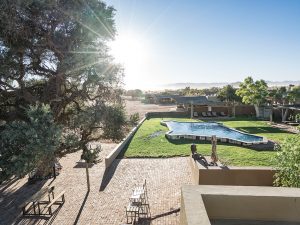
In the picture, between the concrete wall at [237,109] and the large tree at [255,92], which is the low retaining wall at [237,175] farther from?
the concrete wall at [237,109]

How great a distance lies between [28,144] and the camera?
7.61m

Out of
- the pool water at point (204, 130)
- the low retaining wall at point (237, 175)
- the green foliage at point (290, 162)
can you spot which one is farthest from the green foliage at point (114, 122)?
the pool water at point (204, 130)

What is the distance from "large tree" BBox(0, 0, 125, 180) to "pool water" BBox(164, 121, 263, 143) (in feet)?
41.7

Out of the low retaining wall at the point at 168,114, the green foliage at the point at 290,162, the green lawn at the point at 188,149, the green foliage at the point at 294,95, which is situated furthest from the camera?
the low retaining wall at the point at 168,114

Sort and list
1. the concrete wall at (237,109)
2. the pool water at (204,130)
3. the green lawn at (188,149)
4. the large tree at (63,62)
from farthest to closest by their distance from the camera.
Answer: the concrete wall at (237,109) < the pool water at (204,130) < the green lawn at (188,149) < the large tree at (63,62)

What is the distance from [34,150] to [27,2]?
16.5ft

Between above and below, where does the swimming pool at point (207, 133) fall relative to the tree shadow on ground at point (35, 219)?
above

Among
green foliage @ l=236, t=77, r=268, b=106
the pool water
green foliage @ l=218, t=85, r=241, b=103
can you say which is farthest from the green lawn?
green foliage @ l=218, t=85, r=241, b=103

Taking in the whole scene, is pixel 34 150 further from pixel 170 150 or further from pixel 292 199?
pixel 170 150

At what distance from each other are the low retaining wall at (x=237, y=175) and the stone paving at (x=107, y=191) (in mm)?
1589

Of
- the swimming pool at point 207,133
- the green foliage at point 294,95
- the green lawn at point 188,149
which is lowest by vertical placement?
the green lawn at point 188,149

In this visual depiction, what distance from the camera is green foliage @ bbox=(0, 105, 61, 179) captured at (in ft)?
24.7

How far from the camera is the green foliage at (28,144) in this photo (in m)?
7.54

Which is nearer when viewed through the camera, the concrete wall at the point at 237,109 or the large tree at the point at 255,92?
the large tree at the point at 255,92
